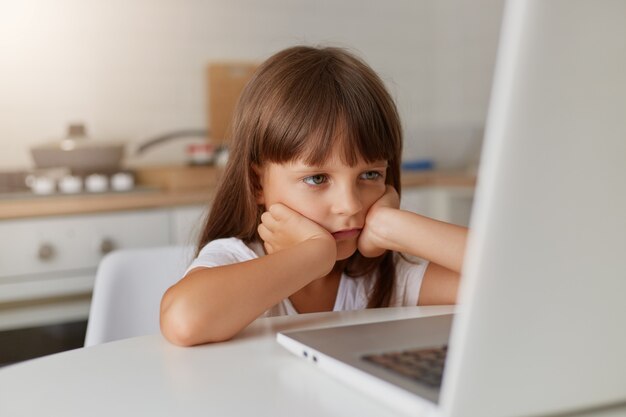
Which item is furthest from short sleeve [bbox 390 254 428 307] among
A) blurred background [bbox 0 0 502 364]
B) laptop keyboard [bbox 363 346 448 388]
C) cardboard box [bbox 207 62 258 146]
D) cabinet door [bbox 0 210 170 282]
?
cardboard box [bbox 207 62 258 146]

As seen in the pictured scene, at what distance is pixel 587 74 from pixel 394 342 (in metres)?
0.33

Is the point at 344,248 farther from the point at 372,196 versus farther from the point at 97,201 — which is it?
the point at 97,201

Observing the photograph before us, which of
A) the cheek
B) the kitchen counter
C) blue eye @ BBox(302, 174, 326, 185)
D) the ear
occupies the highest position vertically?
blue eye @ BBox(302, 174, 326, 185)

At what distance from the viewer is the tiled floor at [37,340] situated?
2062 millimetres

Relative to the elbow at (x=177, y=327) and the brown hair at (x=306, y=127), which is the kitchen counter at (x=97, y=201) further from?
the elbow at (x=177, y=327)

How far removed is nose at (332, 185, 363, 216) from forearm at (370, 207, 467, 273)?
1.5 inches

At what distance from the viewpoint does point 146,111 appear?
2.64m

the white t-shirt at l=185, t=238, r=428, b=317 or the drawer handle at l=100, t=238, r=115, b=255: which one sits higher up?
the white t-shirt at l=185, t=238, r=428, b=317

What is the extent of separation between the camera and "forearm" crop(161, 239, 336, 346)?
28.6 inches

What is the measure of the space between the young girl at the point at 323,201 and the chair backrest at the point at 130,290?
0.07 meters

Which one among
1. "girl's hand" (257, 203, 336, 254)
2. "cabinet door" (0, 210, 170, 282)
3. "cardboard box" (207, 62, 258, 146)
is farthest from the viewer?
"cardboard box" (207, 62, 258, 146)

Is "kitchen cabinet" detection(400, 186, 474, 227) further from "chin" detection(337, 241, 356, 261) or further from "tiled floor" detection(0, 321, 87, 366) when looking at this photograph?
"chin" detection(337, 241, 356, 261)

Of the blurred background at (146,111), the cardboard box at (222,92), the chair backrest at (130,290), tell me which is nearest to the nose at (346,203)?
the chair backrest at (130,290)

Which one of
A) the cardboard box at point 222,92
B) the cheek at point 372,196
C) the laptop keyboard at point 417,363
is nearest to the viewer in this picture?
the laptop keyboard at point 417,363
